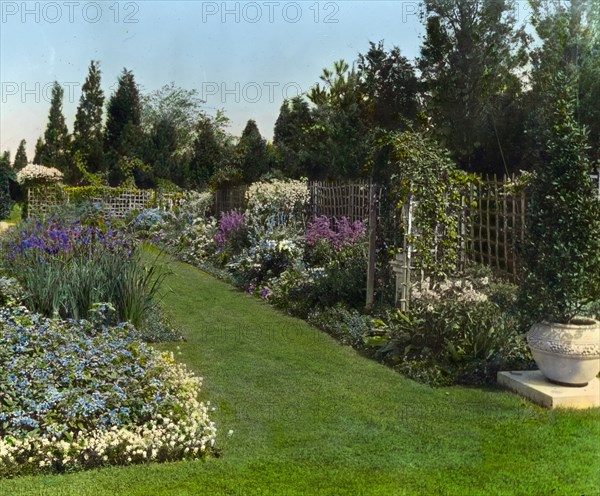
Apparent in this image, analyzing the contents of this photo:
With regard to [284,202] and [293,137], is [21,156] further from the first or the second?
[284,202]

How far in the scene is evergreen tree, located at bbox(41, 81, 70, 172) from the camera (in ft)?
110

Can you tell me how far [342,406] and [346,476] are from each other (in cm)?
135

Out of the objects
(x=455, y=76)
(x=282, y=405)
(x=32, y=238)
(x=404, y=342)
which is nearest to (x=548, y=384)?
(x=404, y=342)

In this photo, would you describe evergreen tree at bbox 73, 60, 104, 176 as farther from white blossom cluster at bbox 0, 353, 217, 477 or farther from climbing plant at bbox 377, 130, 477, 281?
white blossom cluster at bbox 0, 353, 217, 477

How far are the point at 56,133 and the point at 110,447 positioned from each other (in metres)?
35.2

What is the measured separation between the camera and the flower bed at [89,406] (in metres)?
4.11

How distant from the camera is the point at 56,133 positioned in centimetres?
3644

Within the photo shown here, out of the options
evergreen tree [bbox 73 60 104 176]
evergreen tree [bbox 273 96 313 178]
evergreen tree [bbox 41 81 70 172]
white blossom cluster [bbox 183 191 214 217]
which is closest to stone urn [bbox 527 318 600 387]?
white blossom cluster [bbox 183 191 214 217]

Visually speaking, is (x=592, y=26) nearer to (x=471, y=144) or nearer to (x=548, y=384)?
(x=471, y=144)

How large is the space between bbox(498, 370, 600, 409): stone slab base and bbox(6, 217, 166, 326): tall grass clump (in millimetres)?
3978

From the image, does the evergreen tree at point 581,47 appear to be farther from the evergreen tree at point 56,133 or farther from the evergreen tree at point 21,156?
the evergreen tree at point 21,156

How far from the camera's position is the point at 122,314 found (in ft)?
24.0

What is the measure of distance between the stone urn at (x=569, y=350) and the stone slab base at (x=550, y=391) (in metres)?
0.09

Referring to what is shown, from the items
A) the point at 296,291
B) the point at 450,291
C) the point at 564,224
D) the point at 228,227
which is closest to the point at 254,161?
the point at 228,227
